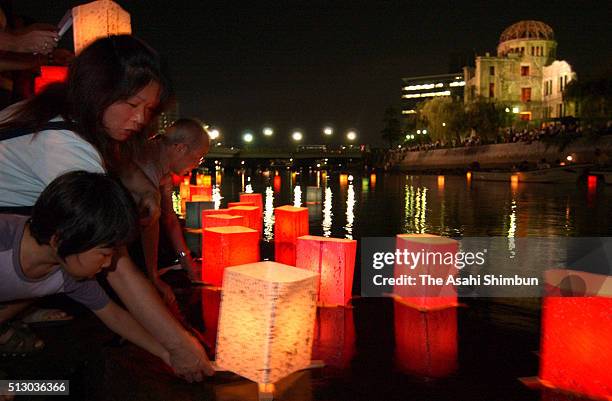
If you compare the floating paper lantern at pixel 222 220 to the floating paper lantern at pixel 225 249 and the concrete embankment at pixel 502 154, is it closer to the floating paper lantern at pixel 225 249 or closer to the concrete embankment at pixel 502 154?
the floating paper lantern at pixel 225 249

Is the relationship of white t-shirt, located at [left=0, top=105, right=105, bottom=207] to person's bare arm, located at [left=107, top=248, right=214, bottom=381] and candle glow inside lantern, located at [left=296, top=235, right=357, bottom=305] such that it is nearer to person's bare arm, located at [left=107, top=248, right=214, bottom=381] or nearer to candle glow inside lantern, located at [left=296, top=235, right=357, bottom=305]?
person's bare arm, located at [left=107, top=248, right=214, bottom=381]

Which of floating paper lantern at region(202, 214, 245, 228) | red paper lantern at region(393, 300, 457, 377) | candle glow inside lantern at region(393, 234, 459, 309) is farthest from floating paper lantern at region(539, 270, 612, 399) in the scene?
floating paper lantern at region(202, 214, 245, 228)

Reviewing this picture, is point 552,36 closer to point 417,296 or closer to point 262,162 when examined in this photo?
point 262,162

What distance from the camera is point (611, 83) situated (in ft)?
118

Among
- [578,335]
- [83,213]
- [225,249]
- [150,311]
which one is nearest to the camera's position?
[83,213]

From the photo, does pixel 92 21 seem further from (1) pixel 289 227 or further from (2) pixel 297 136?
(2) pixel 297 136

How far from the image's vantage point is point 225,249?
16.9 feet

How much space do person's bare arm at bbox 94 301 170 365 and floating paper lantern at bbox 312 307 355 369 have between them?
1.18 meters

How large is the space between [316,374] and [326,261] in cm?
155

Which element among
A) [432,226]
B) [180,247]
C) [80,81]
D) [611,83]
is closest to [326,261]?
[180,247]

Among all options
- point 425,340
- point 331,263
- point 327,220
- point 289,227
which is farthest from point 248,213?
point 327,220

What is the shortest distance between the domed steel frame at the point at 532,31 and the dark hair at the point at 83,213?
9206cm

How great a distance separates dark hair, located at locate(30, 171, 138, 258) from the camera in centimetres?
206

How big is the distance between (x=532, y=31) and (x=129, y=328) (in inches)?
3657
